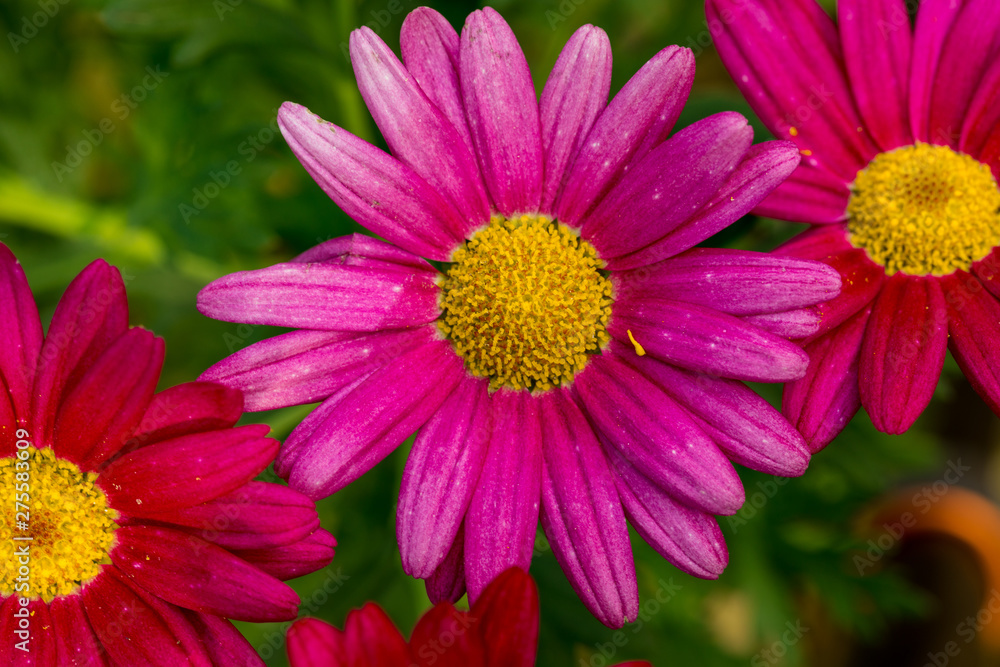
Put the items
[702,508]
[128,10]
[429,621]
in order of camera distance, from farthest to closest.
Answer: [128,10] → [702,508] → [429,621]

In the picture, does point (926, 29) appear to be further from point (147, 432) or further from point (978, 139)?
point (147, 432)

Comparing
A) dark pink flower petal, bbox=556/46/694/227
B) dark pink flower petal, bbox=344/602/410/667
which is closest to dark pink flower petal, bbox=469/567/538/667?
dark pink flower petal, bbox=344/602/410/667

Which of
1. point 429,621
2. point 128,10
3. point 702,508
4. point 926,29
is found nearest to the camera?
point 429,621

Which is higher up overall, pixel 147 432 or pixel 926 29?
pixel 147 432

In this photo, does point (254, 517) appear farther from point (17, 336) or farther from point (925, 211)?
point (925, 211)

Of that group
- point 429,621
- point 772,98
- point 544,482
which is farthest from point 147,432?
point 772,98

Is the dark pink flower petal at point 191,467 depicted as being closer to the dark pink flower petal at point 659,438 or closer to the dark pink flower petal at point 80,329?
the dark pink flower petal at point 80,329

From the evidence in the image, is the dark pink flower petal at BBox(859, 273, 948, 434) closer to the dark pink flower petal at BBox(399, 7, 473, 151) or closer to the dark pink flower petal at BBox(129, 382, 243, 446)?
the dark pink flower petal at BBox(399, 7, 473, 151)
